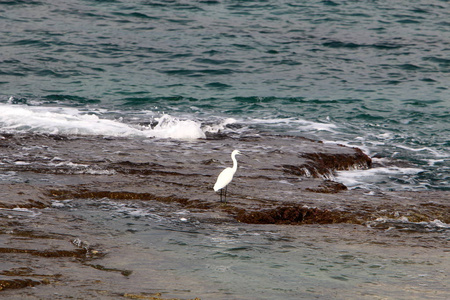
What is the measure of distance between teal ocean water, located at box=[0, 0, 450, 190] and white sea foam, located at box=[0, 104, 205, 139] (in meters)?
0.03

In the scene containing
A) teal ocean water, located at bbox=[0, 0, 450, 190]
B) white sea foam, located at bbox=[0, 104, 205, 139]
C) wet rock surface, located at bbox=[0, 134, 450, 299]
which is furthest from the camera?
teal ocean water, located at bbox=[0, 0, 450, 190]

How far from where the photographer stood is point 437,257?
5.75 m

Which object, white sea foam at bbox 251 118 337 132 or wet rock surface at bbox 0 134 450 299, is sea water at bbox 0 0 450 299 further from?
wet rock surface at bbox 0 134 450 299

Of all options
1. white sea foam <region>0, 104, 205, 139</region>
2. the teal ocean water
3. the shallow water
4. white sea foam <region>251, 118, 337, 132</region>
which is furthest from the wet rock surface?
white sea foam <region>251, 118, 337, 132</region>

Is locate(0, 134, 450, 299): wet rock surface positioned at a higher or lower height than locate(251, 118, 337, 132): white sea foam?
higher

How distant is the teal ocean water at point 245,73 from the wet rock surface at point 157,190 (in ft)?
3.26

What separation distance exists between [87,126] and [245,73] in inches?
309

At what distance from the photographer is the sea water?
17.9ft

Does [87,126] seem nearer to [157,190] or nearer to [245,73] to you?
[157,190]

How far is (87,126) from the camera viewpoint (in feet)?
37.7

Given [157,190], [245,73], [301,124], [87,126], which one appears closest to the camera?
[157,190]

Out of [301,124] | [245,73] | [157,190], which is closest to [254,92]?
[245,73]

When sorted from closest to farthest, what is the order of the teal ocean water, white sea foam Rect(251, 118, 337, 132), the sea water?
the sea water
the teal ocean water
white sea foam Rect(251, 118, 337, 132)

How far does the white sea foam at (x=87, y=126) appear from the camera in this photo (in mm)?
11047
